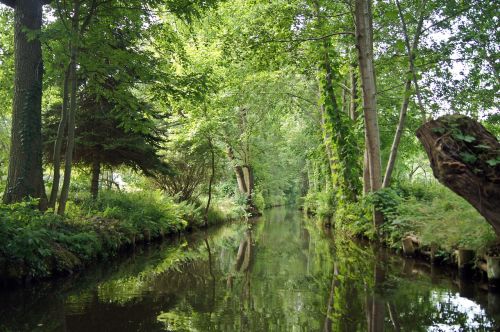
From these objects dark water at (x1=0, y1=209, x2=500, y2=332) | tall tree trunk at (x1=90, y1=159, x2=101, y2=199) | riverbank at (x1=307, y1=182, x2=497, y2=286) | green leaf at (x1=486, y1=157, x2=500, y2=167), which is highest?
tall tree trunk at (x1=90, y1=159, x2=101, y2=199)

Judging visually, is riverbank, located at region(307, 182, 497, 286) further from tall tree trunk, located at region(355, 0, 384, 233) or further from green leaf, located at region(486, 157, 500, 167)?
green leaf, located at region(486, 157, 500, 167)

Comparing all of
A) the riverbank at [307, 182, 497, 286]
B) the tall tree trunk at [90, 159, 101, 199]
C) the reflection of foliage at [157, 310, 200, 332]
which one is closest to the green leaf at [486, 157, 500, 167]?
the riverbank at [307, 182, 497, 286]

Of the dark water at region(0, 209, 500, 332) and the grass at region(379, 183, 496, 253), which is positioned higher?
the grass at region(379, 183, 496, 253)

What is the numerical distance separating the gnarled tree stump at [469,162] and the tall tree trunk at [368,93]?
18.7 feet

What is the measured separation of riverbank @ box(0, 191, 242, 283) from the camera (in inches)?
239

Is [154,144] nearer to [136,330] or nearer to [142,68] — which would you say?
[142,68]

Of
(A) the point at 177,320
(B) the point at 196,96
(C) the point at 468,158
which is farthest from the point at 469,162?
(B) the point at 196,96

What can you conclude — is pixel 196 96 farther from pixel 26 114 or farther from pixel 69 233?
pixel 69 233

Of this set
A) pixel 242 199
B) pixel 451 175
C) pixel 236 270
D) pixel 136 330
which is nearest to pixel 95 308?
pixel 136 330

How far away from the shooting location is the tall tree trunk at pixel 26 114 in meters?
8.21

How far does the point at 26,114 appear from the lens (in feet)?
27.6

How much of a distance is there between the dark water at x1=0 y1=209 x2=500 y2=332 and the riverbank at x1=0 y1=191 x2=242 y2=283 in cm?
34

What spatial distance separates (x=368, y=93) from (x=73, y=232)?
783 cm

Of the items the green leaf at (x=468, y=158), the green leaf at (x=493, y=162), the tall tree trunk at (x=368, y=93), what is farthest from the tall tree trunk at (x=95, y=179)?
the green leaf at (x=493, y=162)
